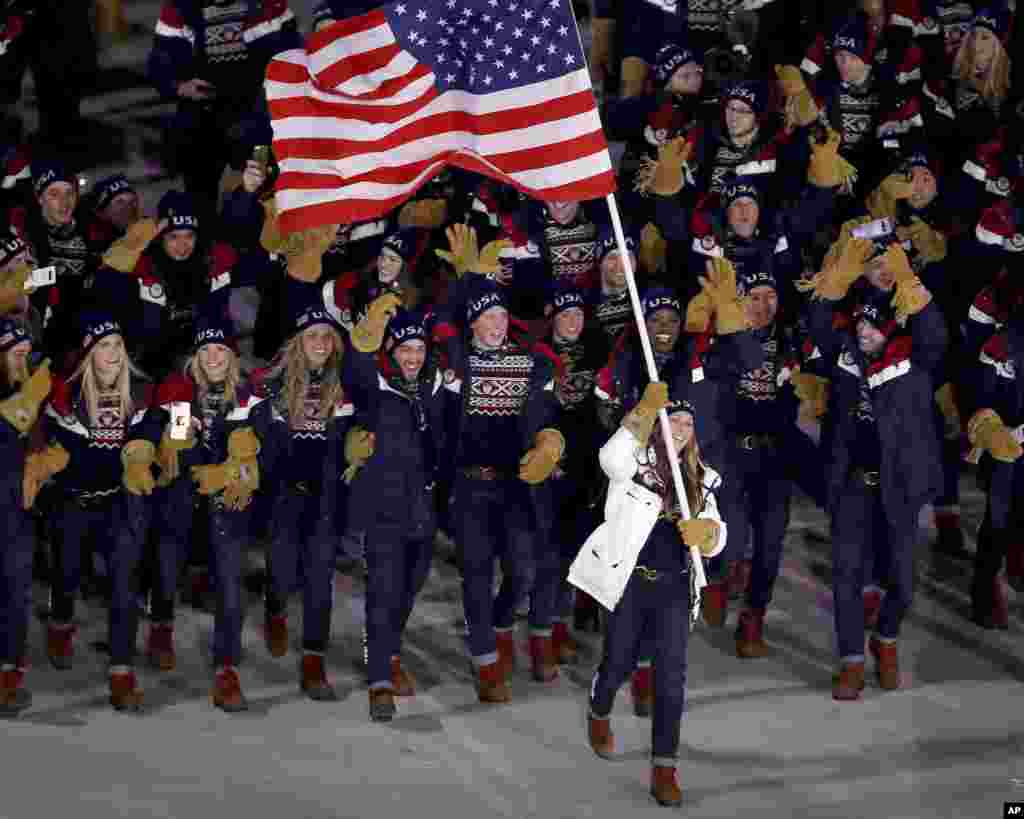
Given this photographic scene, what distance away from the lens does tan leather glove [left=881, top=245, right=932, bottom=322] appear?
15.4 meters

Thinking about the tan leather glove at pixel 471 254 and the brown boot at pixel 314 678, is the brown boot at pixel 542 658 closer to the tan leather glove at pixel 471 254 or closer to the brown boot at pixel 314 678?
the brown boot at pixel 314 678

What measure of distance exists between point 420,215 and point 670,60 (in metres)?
1.90

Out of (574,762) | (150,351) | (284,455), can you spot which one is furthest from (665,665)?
(150,351)

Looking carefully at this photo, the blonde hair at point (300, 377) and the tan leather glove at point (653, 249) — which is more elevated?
the tan leather glove at point (653, 249)

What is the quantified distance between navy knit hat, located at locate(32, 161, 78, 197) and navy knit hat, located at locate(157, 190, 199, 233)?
0.54m

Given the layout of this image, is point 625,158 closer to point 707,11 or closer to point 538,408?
point 707,11

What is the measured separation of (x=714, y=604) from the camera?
53.9ft

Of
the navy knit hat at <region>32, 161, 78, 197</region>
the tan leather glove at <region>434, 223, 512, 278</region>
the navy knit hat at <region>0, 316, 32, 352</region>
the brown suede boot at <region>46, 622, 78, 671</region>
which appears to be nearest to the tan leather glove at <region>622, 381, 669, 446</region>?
the tan leather glove at <region>434, 223, 512, 278</region>

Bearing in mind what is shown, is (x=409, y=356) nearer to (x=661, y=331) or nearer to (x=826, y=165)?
(x=661, y=331)

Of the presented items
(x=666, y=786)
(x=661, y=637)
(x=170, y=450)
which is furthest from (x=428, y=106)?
(x=666, y=786)

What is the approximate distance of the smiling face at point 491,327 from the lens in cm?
1515

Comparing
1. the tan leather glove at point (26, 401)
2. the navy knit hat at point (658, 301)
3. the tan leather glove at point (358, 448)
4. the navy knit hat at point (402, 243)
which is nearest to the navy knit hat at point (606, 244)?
the navy knit hat at point (658, 301)

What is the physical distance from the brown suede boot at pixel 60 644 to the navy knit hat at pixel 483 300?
2.76 metres

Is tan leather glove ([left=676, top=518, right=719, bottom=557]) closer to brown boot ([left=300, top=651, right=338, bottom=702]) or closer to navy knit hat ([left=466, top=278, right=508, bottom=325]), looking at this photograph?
navy knit hat ([left=466, top=278, right=508, bottom=325])
